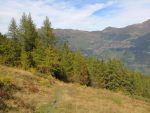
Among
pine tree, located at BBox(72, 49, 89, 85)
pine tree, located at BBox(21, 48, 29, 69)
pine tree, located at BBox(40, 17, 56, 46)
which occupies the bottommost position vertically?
pine tree, located at BBox(72, 49, 89, 85)

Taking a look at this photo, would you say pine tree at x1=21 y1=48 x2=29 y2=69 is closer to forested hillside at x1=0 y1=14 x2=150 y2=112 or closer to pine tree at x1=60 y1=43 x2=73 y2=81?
forested hillside at x1=0 y1=14 x2=150 y2=112

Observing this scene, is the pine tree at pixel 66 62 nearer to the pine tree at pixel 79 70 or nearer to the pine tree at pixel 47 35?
the pine tree at pixel 79 70

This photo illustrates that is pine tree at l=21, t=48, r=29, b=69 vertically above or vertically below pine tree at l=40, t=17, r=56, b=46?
below

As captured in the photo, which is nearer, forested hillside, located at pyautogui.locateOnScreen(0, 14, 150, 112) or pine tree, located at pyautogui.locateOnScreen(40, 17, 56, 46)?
forested hillside, located at pyautogui.locateOnScreen(0, 14, 150, 112)

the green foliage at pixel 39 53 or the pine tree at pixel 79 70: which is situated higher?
the green foliage at pixel 39 53

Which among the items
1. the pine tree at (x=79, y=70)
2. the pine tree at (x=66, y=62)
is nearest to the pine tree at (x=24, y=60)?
the pine tree at (x=66, y=62)

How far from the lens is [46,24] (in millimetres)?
82500

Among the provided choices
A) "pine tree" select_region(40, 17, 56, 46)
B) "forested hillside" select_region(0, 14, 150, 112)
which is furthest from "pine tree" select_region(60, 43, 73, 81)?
"pine tree" select_region(40, 17, 56, 46)

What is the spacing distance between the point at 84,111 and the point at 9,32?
193 feet

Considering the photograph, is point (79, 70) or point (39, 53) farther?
point (79, 70)

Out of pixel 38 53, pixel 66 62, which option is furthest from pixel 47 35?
pixel 66 62

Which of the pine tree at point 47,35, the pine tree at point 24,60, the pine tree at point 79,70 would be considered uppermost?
the pine tree at point 47,35

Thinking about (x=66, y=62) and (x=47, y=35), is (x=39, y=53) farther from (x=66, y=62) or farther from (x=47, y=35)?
(x=66, y=62)

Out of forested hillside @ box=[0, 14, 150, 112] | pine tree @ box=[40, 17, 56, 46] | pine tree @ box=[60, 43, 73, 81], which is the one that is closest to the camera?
forested hillside @ box=[0, 14, 150, 112]
